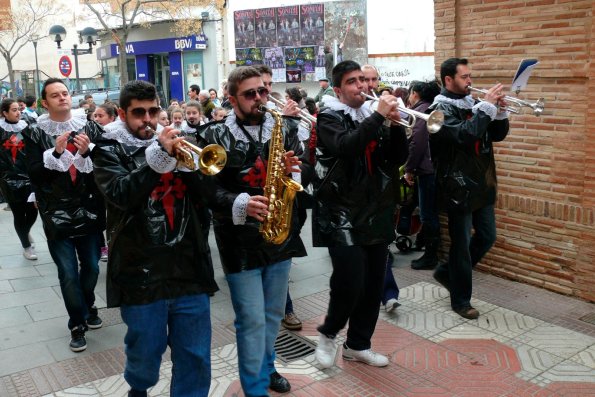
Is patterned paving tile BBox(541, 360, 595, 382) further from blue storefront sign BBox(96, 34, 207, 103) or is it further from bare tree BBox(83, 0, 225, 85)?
blue storefront sign BBox(96, 34, 207, 103)

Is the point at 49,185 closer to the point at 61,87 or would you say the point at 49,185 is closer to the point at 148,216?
the point at 61,87

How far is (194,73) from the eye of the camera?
29266 mm

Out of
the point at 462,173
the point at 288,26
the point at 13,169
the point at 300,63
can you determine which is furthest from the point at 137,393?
the point at 288,26

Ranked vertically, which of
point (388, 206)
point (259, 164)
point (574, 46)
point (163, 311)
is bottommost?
point (163, 311)

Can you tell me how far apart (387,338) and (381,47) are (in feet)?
58.2

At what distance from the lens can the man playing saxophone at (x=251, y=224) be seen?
3.55 meters

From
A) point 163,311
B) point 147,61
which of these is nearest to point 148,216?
point 163,311

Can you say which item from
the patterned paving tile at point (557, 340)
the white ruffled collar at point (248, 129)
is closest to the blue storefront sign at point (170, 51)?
the patterned paving tile at point (557, 340)

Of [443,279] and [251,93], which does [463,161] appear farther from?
[251,93]

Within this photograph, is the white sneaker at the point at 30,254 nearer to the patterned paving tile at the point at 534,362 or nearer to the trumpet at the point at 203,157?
the trumpet at the point at 203,157

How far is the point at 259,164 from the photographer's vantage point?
3.69m

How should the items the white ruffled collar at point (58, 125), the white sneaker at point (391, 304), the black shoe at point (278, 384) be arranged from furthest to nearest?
the white sneaker at point (391, 304) → the white ruffled collar at point (58, 125) → the black shoe at point (278, 384)

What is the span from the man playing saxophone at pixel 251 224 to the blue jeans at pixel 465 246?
1901 mm

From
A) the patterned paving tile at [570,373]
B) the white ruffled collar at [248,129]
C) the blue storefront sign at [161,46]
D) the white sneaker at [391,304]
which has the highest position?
the blue storefront sign at [161,46]
